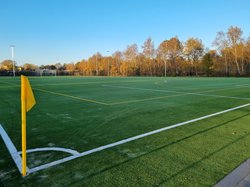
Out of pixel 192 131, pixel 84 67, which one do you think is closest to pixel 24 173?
pixel 192 131

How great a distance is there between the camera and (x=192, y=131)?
4828 mm

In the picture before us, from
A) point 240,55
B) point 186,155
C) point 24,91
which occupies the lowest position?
point 186,155

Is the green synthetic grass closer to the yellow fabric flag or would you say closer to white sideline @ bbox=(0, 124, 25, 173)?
white sideline @ bbox=(0, 124, 25, 173)

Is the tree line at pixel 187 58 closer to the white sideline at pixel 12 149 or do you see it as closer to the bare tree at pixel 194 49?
the bare tree at pixel 194 49

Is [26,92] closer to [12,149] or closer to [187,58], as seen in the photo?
[12,149]

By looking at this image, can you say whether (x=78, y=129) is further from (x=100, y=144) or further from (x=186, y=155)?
(x=186, y=155)

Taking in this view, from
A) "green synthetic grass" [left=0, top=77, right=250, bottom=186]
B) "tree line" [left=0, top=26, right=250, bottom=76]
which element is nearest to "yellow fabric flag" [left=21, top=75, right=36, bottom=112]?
"green synthetic grass" [left=0, top=77, right=250, bottom=186]

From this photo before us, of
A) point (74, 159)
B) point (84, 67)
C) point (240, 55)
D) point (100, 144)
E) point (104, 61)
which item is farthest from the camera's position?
point (84, 67)

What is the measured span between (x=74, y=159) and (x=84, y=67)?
9701cm

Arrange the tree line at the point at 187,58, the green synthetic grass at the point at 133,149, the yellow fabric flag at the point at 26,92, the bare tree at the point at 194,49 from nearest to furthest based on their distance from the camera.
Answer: the yellow fabric flag at the point at 26,92, the green synthetic grass at the point at 133,149, the tree line at the point at 187,58, the bare tree at the point at 194,49

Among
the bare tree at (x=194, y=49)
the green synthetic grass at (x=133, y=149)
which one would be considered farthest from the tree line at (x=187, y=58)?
the green synthetic grass at (x=133, y=149)

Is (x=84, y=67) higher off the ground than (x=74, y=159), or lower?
higher

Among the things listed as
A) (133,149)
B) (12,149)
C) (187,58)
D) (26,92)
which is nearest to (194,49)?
(187,58)

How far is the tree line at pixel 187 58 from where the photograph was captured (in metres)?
52.5
